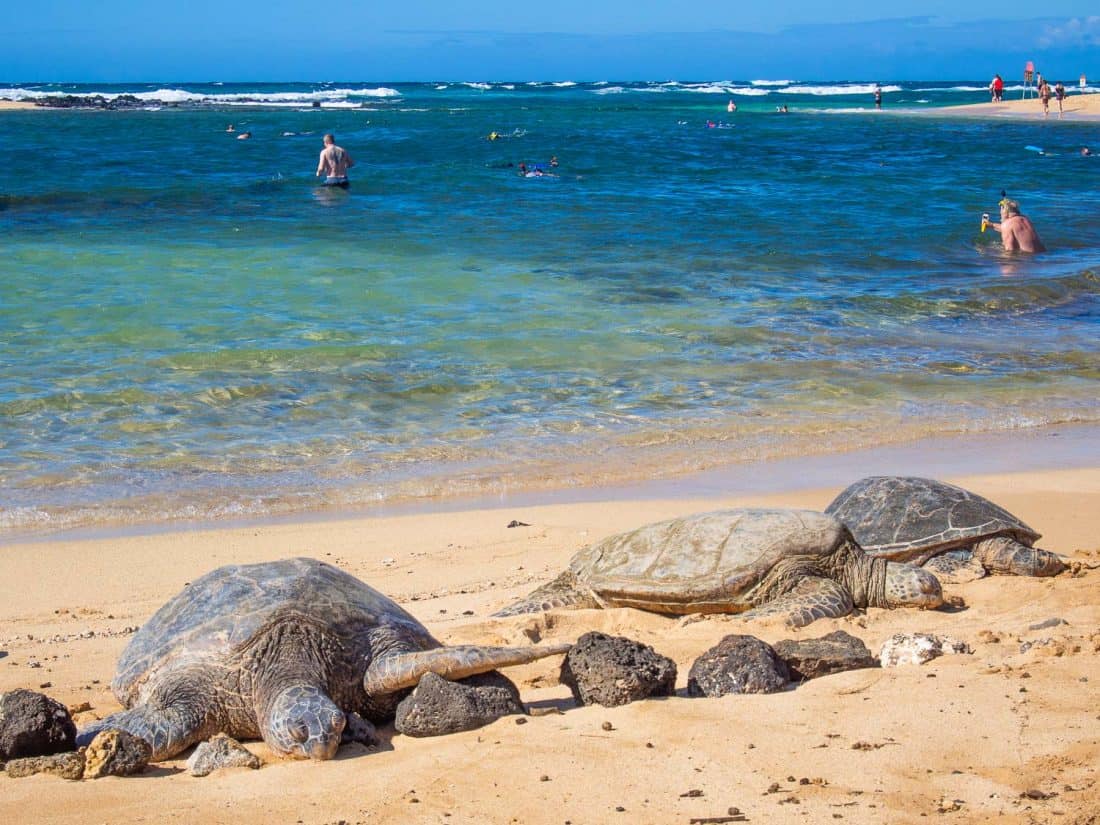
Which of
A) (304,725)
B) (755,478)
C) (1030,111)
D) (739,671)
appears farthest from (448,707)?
(1030,111)

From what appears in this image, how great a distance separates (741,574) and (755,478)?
7.99 feet

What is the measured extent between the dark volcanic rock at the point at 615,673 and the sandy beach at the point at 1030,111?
163 ft

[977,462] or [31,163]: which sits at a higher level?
[31,163]

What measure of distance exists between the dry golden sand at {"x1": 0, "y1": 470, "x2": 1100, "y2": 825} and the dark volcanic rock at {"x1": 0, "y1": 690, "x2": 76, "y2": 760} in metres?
0.17

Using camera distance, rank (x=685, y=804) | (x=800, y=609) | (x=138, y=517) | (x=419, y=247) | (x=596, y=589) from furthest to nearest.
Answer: (x=419, y=247) → (x=138, y=517) → (x=596, y=589) → (x=800, y=609) → (x=685, y=804)

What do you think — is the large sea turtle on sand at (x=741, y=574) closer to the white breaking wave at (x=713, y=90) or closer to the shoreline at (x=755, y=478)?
the shoreline at (x=755, y=478)

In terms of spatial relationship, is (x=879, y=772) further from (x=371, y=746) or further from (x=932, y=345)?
(x=932, y=345)

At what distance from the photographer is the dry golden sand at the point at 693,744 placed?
10.2 feet

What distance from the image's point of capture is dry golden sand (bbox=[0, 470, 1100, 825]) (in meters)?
3.10

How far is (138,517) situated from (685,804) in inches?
177

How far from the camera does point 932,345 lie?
11422 mm

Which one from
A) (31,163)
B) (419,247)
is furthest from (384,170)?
(419,247)

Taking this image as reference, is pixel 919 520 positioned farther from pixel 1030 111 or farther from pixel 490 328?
pixel 1030 111

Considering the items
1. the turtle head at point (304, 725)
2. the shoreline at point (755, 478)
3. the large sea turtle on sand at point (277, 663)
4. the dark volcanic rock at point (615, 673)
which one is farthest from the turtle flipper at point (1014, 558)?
the turtle head at point (304, 725)
